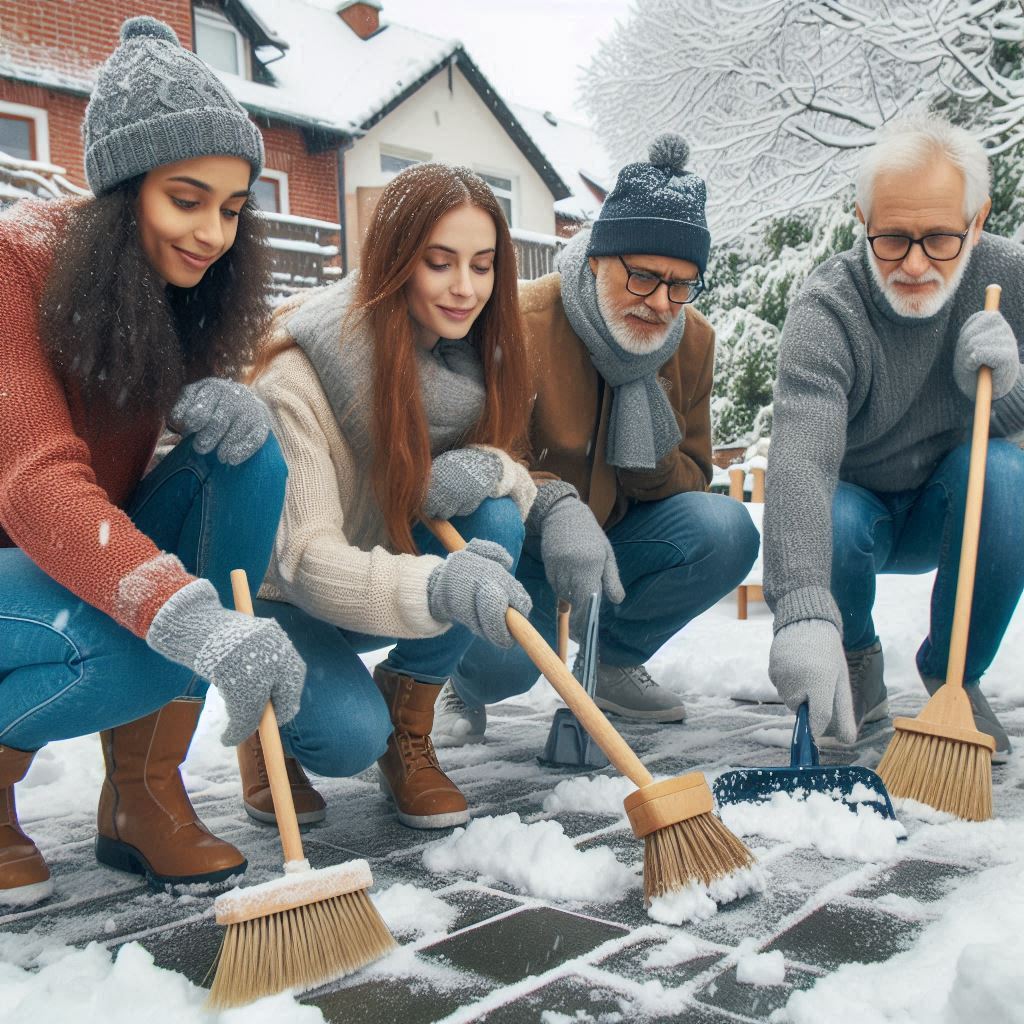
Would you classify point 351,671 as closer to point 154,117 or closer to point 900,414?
point 154,117

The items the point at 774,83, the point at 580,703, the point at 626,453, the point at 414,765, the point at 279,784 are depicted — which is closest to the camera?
the point at 279,784

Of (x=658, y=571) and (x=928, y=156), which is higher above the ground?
(x=928, y=156)

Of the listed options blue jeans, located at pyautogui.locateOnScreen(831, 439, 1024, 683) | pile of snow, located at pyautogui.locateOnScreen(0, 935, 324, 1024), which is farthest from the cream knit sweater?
blue jeans, located at pyautogui.locateOnScreen(831, 439, 1024, 683)

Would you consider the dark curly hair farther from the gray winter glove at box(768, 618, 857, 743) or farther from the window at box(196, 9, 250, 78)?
the window at box(196, 9, 250, 78)

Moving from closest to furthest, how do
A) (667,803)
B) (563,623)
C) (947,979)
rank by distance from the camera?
(947,979) < (667,803) < (563,623)

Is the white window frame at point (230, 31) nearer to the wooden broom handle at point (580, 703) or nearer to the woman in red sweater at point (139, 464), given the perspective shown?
the woman in red sweater at point (139, 464)

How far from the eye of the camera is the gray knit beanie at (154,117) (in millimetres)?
1887

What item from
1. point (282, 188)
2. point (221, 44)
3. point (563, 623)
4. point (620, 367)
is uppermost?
point (221, 44)

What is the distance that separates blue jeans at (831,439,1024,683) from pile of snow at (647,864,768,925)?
1.27m

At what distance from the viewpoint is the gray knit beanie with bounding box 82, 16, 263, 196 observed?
6.19ft

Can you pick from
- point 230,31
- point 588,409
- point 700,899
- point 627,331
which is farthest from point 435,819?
point 230,31

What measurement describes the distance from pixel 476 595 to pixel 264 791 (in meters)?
0.78

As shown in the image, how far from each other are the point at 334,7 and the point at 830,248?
10385mm

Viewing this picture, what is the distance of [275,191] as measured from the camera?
13344mm
